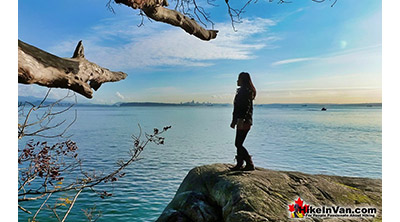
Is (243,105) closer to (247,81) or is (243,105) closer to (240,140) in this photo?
(247,81)

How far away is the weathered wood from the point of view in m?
3.09

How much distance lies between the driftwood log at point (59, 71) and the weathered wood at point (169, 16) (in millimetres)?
699

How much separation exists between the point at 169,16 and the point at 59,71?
1.48m

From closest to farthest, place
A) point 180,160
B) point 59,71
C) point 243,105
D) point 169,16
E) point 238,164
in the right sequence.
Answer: point 59,71 < point 169,16 < point 243,105 < point 238,164 < point 180,160

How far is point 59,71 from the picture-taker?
2.59 m

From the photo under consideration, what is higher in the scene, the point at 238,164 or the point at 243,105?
the point at 243,105

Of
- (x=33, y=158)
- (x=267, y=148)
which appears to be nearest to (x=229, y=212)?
(x=33, y=158)

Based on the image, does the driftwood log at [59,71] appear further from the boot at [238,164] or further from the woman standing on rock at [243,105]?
the boot at [238,164]

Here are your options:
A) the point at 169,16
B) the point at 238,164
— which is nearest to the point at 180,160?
the point at 238,164

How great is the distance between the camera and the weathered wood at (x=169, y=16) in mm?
3086

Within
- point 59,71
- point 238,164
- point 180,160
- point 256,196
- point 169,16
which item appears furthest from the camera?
point 180,160

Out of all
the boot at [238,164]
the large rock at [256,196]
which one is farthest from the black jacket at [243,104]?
the large rock at [256,196]
